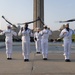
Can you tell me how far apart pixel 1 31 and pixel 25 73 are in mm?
5825

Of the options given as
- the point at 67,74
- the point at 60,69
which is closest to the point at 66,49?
the point at 60,69

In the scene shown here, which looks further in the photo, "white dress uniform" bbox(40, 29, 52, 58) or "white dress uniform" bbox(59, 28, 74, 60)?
"white dress uniform" bbox(40, 29, 52, 58)

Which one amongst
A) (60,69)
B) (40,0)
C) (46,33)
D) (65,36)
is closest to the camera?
(60,69)

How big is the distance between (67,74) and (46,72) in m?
0.90

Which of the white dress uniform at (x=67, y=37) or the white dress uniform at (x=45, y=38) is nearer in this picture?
the white dress uniform at (x=67, y=37)

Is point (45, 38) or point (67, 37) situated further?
point (45, 38)

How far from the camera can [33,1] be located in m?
97.8

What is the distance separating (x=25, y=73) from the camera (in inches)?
450

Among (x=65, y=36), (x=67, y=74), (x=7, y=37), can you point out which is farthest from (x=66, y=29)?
(x=67, y=74)

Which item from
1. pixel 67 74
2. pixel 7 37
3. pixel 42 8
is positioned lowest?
pixel 67 74

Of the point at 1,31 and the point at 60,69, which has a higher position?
the point at 1,31

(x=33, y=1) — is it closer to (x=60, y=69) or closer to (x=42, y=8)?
(x=42, y=8)

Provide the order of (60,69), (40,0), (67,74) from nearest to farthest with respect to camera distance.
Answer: (67,74), (60,69), (40,0)

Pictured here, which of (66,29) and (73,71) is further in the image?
(66,29)
